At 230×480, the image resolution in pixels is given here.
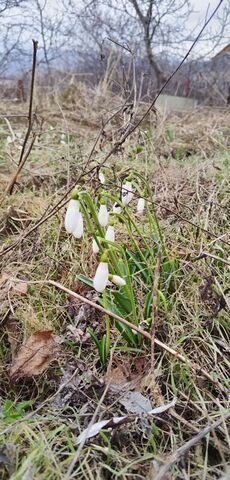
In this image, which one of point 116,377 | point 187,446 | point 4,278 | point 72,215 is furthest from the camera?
point 4,278

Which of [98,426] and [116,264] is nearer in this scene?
[98,426]

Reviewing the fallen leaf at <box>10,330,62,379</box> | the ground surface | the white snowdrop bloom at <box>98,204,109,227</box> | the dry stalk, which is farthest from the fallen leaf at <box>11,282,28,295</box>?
the dry stalk

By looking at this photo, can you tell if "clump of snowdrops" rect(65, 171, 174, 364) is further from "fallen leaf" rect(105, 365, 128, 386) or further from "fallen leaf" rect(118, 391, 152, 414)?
"fallen leaf" rect(118, 391, 152, 414)

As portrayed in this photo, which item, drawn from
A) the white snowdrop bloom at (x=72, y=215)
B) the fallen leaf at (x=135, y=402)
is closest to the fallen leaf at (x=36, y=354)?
the fallen leaf at (x=135, y=402)

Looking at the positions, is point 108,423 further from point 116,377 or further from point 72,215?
point 72,215

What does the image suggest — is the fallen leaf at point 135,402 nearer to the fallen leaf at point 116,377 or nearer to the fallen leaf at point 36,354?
the fallen leaf at point 116,377

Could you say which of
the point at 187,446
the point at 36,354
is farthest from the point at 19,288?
the point at 187,446

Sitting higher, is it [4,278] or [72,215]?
[72,215]
